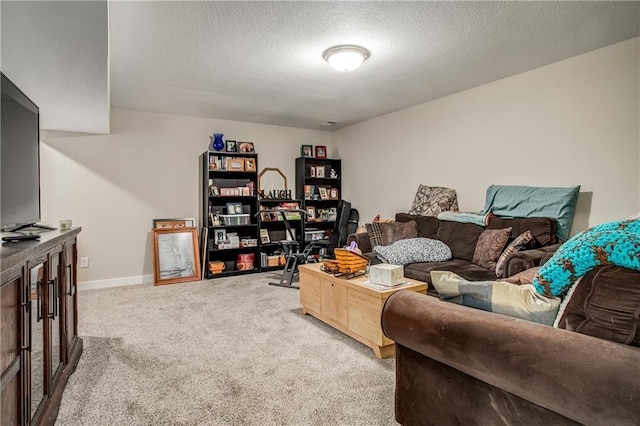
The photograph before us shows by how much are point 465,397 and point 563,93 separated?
3126mm

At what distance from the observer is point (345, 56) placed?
9.38 feet

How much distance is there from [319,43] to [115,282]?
401cm

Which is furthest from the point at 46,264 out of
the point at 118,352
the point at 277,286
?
the point at 277,286

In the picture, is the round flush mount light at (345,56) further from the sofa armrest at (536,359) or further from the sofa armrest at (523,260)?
the sofa armrest at (536,359)

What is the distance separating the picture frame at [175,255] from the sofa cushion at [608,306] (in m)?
4.58

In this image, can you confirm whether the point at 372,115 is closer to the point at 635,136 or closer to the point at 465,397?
the point at 635,136

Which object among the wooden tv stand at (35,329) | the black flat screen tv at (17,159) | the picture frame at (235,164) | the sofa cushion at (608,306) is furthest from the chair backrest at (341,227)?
the sofa cushion at (608,306)

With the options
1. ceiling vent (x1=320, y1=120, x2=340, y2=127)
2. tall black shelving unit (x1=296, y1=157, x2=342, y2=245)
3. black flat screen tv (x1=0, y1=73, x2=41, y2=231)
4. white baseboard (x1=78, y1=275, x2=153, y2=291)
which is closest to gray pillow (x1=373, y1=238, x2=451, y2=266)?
tall black shelving unit (x1=296, y1=157, x2=342, y2=245)

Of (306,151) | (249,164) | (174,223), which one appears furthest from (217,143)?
(306,151)

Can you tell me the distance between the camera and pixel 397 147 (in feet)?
16.4

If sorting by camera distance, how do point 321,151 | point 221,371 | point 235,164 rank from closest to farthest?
point 221,371, point 235,164, point 321,151

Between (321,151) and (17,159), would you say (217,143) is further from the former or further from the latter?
(17,159)

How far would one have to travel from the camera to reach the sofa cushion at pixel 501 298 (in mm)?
1192

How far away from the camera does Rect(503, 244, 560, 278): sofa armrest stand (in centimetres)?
257
